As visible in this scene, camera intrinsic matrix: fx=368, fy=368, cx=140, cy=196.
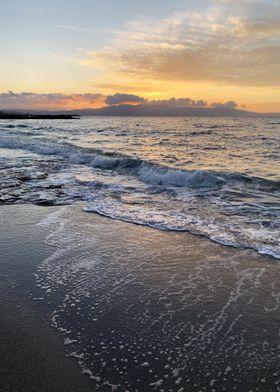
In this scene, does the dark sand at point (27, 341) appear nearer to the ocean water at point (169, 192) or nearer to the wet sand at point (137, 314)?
the wet sand at point (137, 314)

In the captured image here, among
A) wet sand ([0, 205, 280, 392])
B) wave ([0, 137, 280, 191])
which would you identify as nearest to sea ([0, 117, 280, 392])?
wet sand ([0, 205, 280, 392])

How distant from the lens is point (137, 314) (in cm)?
451

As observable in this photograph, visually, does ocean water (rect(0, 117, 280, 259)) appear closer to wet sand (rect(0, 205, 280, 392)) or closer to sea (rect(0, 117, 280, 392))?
sea (rect(0, 117, 280, 392))

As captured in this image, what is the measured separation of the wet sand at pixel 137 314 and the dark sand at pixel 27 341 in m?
0.01

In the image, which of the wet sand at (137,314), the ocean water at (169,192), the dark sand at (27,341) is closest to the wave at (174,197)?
the ocean water at (169,192)

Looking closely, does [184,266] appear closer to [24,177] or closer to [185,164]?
[24,177]

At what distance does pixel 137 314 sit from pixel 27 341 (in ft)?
4.31

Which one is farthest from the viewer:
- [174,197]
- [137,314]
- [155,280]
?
[174,197]

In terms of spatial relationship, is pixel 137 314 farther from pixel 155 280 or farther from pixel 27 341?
pixel 27 341

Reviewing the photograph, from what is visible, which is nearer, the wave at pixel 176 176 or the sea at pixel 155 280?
the sea at pixel 155 280

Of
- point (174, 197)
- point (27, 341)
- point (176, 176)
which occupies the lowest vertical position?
point (27, 341)

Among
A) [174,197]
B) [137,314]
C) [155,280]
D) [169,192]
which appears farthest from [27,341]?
[169,192]

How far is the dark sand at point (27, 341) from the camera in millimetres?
3297

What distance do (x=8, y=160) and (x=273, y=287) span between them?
17.9 metres
